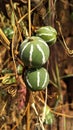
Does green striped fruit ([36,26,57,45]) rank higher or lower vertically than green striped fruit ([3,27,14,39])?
higher

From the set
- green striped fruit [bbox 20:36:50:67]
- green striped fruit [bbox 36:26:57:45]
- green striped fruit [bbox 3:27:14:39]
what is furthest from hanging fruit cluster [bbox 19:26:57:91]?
green striped fruit [bbox 3:27:14:39]

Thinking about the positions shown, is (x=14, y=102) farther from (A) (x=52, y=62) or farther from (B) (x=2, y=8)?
(B) (x=2, y=8)

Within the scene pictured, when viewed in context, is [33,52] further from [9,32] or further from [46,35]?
[9,32]

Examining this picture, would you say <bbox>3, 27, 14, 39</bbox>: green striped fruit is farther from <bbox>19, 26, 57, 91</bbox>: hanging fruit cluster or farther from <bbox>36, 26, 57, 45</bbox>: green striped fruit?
<bbox>19, 26, 57, 91</bbox>: hanging fruit cluster

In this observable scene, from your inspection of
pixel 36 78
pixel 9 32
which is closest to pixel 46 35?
pixel 36 78

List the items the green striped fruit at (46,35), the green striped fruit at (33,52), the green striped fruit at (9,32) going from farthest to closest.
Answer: the green striped fruit at (9,32), the green striped fruit at (46,35), the green striped fruit at (33,52)

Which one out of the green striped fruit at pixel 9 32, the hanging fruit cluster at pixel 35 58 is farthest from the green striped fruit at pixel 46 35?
the green striped fruit at pixel 9 32

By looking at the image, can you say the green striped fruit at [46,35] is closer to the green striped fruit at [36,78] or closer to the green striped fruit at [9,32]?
the green striped fruit at [36,78]
